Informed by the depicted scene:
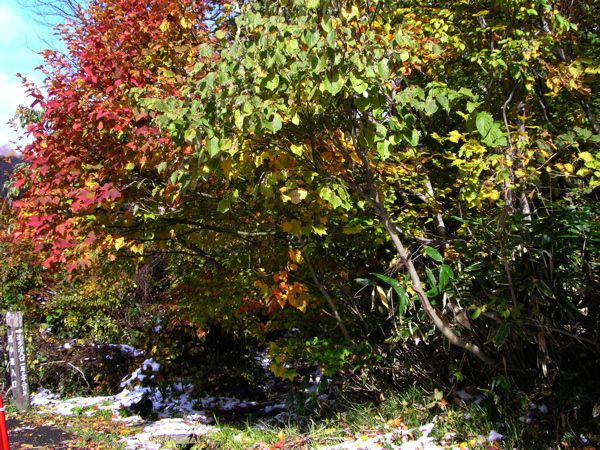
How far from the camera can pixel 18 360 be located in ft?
25.5

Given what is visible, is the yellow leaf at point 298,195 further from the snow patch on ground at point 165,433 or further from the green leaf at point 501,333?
the snow patch on ground at point 165,433

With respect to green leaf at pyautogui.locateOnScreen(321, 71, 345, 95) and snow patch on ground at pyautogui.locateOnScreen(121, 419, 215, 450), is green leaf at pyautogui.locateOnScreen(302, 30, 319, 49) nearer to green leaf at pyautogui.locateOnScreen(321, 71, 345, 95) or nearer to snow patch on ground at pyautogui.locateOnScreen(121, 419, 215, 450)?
A: green leaf at pyautogui.locateOnScreen(321, 71, 345, 95)

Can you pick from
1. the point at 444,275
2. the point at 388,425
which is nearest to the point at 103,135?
the point at 444,275

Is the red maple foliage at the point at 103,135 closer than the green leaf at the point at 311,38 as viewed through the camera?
No

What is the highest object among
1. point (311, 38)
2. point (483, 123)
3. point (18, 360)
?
point (311, 38)

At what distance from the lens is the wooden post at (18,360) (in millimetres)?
7746

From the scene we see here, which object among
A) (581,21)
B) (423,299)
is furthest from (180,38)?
(581,21)

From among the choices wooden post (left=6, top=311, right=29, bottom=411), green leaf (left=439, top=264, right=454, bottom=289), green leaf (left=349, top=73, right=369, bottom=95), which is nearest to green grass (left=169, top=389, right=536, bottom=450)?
green leaf (left=439, top=264, right=454, bottom=289)

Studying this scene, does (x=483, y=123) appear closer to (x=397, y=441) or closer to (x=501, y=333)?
(x=501, y=333)

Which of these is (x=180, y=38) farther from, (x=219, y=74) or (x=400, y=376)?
(x=400, y=376)

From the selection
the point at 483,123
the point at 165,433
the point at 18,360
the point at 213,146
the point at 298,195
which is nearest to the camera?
the point at 213,146

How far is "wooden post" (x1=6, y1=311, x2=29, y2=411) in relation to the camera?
7746mm

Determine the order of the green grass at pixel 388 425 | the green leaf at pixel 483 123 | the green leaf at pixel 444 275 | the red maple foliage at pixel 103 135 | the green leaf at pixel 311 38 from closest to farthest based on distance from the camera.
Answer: the green leaf at pixel 311 38 < the green leaf at pixel 483 123 < the green leaf at pixel 444 275 < the green grass at pixel 388 425 < the red maple foliage at pixel 103 135

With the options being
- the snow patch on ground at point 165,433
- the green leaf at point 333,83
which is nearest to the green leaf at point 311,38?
the green leaf at point 333,83
